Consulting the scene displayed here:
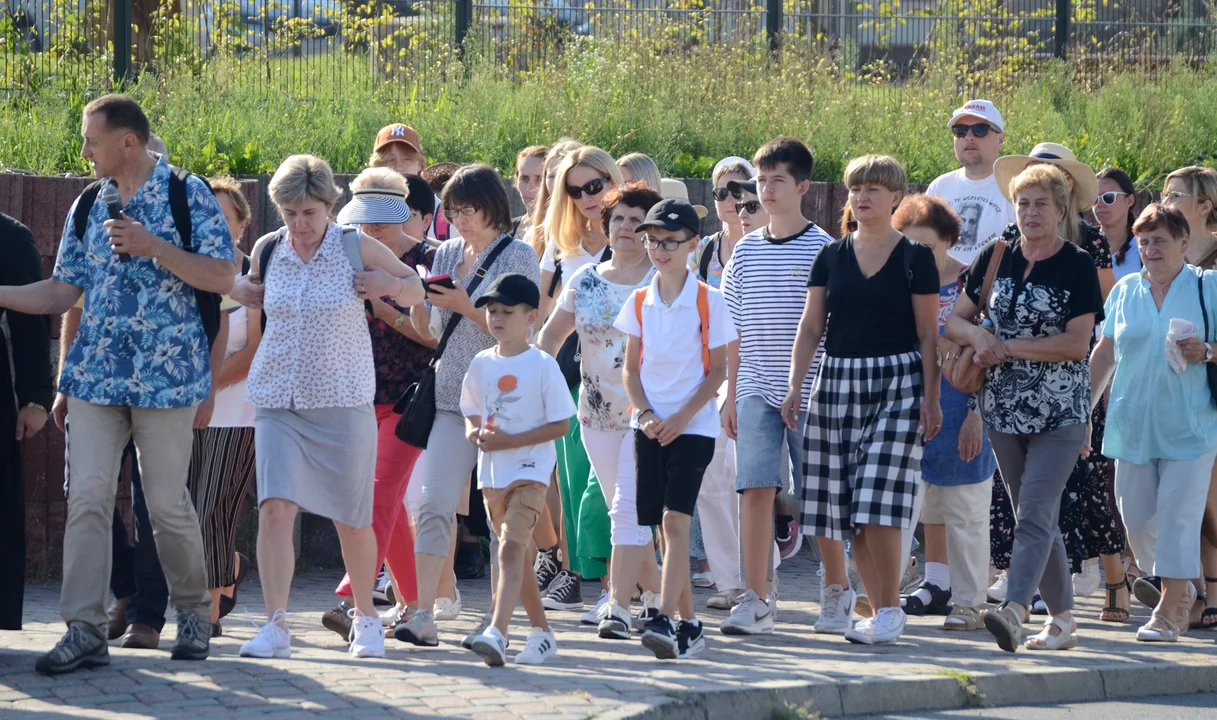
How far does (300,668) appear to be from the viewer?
254 inches

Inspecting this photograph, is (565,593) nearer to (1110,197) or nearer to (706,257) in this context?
(706,257)

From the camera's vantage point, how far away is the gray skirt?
6.71m

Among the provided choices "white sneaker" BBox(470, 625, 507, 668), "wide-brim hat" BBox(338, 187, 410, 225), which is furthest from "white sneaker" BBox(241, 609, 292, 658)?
"wide-brim hat" BBox(338, 187, 410, 225)

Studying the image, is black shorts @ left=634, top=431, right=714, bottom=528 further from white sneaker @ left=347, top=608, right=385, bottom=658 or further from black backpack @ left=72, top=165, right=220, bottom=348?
black backpack @ left=72, top=165, right=220, bottom=348

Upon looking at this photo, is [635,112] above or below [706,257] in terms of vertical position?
above

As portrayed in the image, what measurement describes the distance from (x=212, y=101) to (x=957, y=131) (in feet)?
19.5

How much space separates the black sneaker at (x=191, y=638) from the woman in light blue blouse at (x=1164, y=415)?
4223mm

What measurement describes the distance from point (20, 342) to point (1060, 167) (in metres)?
4.91

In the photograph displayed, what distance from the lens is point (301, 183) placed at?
→ 682cm

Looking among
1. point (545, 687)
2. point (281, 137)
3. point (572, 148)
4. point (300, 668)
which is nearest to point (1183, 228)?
point (572, 148)

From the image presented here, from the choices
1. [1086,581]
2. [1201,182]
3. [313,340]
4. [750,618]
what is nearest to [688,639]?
[750,618]

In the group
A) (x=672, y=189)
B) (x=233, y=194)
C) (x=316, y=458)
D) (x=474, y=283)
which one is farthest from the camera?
(x=672, y=189)

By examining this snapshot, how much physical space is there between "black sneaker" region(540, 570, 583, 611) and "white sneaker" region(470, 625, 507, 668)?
1.96 meters

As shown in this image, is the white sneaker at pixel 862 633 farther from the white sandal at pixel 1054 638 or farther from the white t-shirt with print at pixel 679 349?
the white t-shirt with print at pixel 679 349
